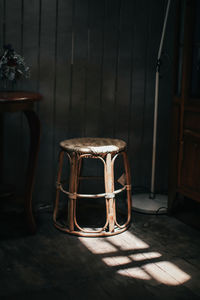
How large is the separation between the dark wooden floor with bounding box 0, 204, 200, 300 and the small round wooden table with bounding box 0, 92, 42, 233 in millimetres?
225

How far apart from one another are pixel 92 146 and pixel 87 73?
735mm

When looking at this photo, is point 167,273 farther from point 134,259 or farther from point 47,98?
point 47,98

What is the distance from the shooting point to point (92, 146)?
9.36 feet

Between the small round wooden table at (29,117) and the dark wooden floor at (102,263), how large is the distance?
23 centimetres

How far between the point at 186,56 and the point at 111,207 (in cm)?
116

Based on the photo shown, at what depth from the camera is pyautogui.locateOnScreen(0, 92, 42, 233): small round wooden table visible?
2.54 m

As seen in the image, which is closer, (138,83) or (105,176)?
(105,176)

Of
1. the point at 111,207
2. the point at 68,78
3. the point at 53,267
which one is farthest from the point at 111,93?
the point at 53,267

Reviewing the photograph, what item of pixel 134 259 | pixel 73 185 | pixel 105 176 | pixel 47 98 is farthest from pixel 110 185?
pixel 47 98

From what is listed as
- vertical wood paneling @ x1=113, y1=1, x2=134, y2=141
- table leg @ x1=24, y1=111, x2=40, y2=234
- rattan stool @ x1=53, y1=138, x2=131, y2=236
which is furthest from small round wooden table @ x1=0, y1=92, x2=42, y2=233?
vertical wood paneling @ x1=113, y1=1, x2=134, y2=141

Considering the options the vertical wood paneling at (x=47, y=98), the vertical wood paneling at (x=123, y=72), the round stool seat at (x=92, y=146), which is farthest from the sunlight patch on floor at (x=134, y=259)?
the vertical wood paneling at (x=123, y=72)

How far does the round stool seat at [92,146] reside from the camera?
110 inches

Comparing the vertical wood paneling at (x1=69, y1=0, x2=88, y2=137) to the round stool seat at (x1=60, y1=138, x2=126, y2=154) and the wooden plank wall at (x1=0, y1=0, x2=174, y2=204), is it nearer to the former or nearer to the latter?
the wooden plank wall at (x1=0, y1=0, x2=174, y2=204)

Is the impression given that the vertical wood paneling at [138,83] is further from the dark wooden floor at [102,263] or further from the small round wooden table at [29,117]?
the small round wooden table at [29,117]
